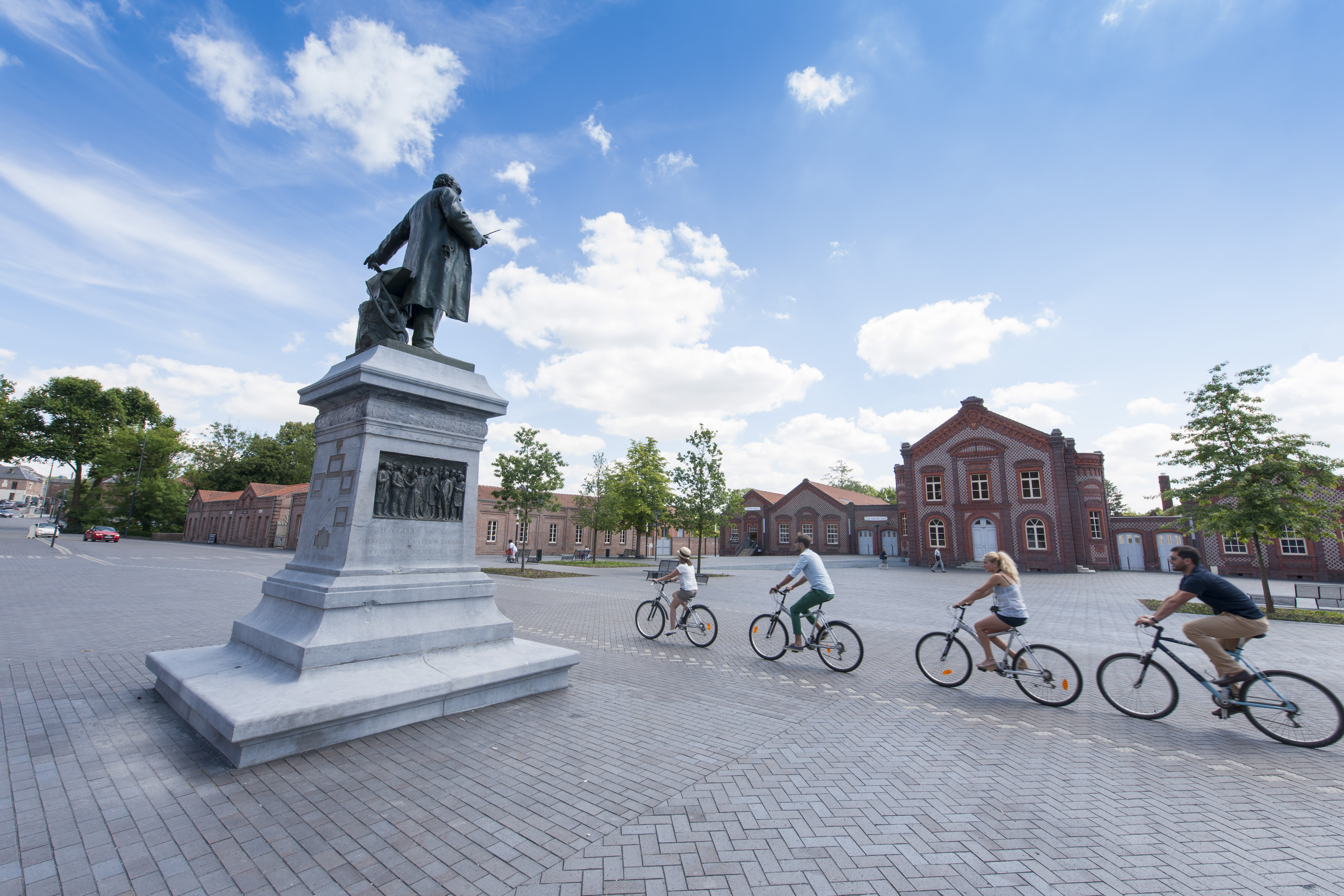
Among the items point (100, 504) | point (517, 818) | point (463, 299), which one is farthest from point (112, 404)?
point (517, 818)

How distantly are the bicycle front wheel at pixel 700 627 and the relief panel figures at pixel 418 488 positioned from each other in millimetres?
4321

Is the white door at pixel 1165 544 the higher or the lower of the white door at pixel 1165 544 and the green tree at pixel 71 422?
the lower

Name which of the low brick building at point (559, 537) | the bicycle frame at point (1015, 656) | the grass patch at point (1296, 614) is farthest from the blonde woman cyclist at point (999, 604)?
the low brick building at point (559, 537)

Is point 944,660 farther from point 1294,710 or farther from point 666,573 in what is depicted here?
point 666,573

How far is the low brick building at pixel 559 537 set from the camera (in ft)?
156

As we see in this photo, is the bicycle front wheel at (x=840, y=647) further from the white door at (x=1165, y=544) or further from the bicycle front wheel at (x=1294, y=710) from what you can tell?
the white door at (x=1165, y=544)

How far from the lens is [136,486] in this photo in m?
50.8

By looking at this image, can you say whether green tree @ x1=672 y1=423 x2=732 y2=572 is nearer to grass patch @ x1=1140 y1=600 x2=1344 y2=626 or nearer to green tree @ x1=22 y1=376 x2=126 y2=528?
grass patch @ x1=1140 y1=600 x2=1344 y2=626

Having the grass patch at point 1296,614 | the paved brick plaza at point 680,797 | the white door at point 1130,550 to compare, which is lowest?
the paved brick plaza at point 680,797

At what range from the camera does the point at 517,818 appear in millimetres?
3225

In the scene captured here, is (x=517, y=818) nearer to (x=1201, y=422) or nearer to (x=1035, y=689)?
(x=1035, y=689)

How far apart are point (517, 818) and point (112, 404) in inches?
3267

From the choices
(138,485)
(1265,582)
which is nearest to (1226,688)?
(1265,582)

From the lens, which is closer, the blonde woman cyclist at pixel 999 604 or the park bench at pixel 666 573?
the blonde woman cyclist at pixel 999 604
